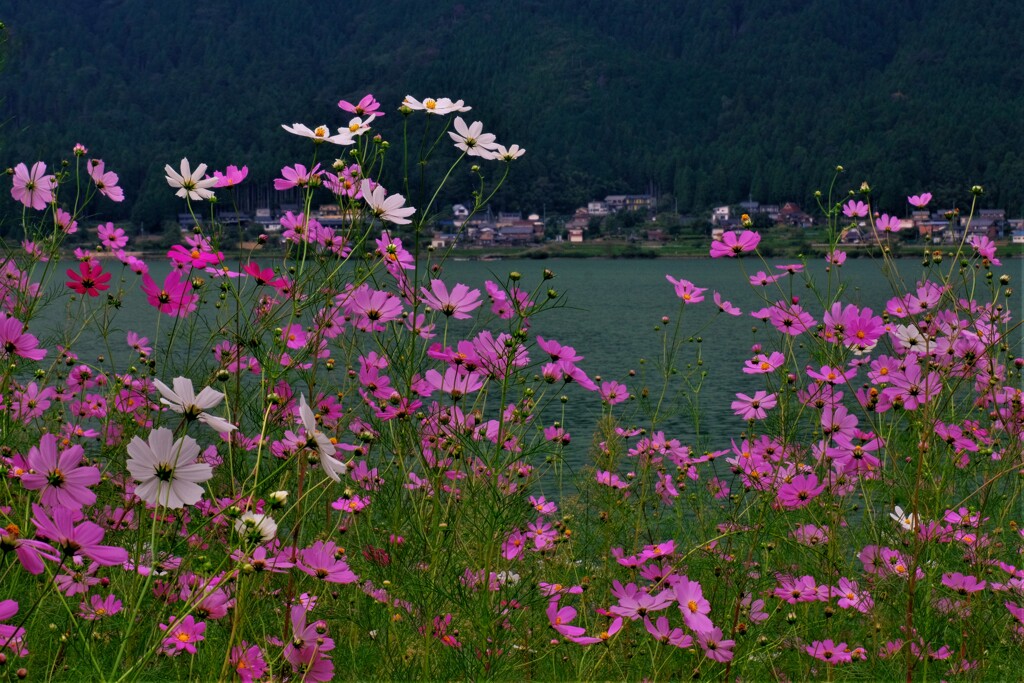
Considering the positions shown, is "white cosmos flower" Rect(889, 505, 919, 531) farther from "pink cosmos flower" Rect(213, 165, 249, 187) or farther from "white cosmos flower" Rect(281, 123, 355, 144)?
"pink cosmos flower" Rect(213, 165, 249, 187)

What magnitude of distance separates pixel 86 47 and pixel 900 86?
114 metres

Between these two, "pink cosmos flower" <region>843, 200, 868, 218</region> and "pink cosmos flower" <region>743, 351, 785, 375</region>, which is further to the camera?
"pink cosmos flower" <region>743, 351, 785, 375</region>

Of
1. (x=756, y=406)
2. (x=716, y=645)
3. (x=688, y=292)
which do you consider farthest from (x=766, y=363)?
(x=716, y=645)

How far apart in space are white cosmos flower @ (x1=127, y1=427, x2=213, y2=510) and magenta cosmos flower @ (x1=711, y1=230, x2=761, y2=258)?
1348mm

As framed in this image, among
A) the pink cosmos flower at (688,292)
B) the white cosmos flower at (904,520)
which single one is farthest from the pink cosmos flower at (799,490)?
the pink cosmos flower at (688,292)

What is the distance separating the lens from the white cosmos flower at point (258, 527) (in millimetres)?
924

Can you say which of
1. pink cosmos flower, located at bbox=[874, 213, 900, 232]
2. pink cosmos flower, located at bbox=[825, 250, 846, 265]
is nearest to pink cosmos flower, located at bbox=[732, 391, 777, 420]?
pink cosmos flower, located at bbox=[825, 250, 846, 265]

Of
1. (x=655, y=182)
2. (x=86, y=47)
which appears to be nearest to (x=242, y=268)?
(x=655, y=182)

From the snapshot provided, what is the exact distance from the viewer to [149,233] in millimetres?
47531

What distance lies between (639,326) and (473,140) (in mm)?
21121

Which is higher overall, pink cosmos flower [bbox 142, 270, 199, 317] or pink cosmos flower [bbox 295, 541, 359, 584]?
pink cosmos flower [bbox 142, 270, 199, 317]

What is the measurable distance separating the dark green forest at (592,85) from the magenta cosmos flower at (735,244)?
64834 mm

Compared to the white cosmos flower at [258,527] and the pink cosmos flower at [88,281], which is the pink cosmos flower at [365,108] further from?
the white cosmos flower at [258,527]

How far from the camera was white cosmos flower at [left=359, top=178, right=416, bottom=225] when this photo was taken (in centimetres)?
171
